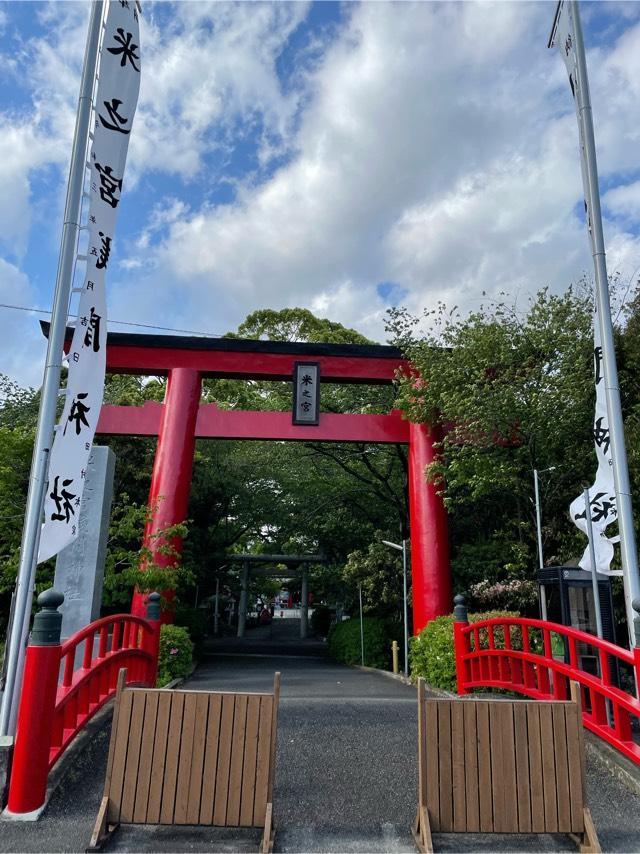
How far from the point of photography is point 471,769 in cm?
413

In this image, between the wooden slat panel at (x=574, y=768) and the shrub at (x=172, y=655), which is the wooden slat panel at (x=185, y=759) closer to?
the wooden slat panel at (x=574, y=768)

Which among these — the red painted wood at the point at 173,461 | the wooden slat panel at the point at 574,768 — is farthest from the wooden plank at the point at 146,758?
the red painted wood at the point at 173,461

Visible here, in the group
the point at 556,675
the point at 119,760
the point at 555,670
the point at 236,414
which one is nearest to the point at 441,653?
the point at 556,675

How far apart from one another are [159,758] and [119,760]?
0.88ft

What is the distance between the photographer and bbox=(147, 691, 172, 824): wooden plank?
159 inches

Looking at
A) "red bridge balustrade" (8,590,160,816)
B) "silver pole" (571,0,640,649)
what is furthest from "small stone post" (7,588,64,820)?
"silver pole" (571,0,640,649)

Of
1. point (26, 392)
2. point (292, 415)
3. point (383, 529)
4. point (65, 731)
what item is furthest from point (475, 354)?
point (26, 392)

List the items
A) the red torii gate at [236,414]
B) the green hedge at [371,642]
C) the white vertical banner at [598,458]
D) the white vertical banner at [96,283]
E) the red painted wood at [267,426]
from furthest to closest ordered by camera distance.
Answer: the green hedge at [371,642]
the red painted wood at [267,426]
the red torii gate at [236,414]
the white vertical banner at [598,458]
the white vertical banner at [96,283]

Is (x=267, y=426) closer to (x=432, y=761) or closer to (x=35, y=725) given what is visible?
(x=35, y=725)

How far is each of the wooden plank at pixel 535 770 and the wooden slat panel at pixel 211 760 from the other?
6.98ft

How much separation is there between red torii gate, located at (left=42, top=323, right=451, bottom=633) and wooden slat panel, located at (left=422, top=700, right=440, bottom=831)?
10473mm

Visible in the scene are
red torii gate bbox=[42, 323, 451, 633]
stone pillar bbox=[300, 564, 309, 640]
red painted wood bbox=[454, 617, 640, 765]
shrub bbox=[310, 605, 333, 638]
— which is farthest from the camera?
shrub bbox=[310, 605, 333, 638]

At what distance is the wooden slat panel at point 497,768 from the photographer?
4051 millimetres

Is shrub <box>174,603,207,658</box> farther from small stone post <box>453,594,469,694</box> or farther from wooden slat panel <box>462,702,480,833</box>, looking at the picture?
wooden slat panel <box>462,702,480,833</box>
